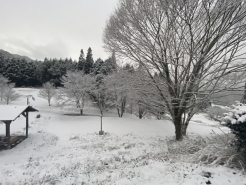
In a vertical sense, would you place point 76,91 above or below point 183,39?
below

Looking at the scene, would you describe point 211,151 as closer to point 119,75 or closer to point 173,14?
point 173,14

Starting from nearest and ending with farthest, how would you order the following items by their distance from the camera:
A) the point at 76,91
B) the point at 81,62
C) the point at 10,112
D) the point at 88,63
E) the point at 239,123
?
the point at 239,123 → the point at 10,112 → the point at 76,91 → the point at 88,63 → the point at 81,62

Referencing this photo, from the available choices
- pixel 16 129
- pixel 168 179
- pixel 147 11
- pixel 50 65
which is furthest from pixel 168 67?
pixel 50 65

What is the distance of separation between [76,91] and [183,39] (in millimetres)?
18867

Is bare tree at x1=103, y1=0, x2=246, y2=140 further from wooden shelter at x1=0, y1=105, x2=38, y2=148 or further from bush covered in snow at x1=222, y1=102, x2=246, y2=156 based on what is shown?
wooden shelter at x1=0, y1=105, x2=38, y2=148

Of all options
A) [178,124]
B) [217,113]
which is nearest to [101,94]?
[178,124]

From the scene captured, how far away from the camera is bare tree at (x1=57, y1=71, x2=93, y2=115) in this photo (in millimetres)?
21906

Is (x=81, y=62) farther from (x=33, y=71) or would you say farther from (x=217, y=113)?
(x=217, y=113)

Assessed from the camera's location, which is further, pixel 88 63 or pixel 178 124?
pixel 88 63

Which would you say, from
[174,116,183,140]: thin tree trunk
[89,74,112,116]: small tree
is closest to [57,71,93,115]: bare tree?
[89,74,112,116]: small tree

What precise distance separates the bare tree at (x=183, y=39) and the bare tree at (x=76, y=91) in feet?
51.7

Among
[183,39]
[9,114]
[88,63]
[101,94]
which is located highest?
[88,63]

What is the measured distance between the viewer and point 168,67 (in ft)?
23.5

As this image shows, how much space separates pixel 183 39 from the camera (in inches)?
240
